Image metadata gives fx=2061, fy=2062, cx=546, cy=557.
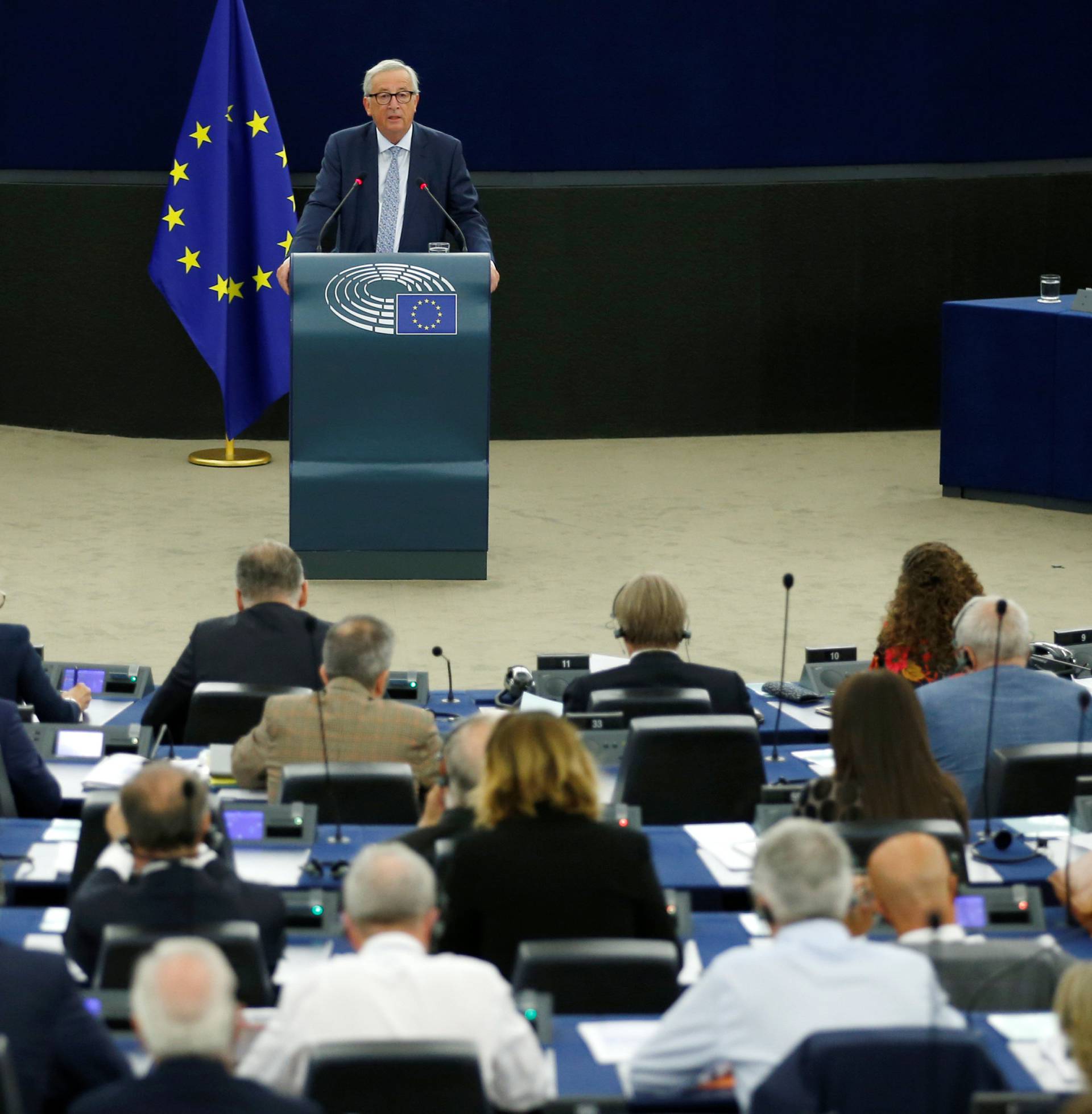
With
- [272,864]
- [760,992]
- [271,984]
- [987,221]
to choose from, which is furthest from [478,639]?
[987,221]

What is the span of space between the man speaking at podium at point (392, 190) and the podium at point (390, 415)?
0.73ft

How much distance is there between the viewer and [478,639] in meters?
7.81

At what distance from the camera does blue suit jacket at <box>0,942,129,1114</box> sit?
304 cm

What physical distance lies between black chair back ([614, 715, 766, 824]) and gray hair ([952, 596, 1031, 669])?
2.20 ft

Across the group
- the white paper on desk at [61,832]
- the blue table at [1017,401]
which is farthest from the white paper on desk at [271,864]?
the blue table at [1017,401]

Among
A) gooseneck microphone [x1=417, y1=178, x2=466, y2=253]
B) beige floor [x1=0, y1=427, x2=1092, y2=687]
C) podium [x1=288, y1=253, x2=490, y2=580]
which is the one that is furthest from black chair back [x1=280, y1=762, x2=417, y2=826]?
gooseneck microphone [x1=417, y1=178, x2=466, y2=253]

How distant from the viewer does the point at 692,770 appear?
4.78m

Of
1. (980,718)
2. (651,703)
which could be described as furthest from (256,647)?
(980,718)

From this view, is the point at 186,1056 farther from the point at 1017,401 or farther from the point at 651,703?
the point at 1017,401

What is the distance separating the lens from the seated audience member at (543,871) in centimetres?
375

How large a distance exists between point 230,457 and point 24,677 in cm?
593

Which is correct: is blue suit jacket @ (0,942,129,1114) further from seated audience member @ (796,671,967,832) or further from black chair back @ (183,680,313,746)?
black chair back @ (183,680,313,746)

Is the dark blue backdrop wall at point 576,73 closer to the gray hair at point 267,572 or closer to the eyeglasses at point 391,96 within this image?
the eyeglasses at point 391,96

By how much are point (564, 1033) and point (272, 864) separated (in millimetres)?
1131
